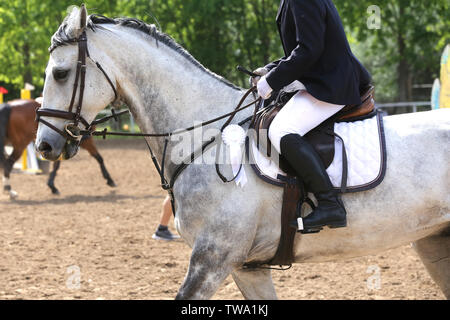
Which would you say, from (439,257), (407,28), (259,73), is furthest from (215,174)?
(407,28)

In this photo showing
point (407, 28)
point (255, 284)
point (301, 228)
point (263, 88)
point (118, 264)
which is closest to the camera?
point (301, 228)

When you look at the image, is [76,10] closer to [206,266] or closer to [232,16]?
[206,266]

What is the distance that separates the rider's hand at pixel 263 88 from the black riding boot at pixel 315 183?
281 millimetres

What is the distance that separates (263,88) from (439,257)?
1.69 metres

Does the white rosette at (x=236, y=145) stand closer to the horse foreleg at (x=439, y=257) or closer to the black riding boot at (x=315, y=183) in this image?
the black riding boot at (x=315, y=183)

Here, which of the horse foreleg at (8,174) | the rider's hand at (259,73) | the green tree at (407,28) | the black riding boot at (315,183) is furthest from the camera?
the green tree at (407,28)

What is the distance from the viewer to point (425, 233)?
10.8 feet

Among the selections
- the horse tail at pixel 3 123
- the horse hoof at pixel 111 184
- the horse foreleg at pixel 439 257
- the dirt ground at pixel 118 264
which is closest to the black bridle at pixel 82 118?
the horse foreleg at pixel 439 257

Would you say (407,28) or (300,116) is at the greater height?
(407,28)

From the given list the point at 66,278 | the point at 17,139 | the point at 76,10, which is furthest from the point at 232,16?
the point at 76,10

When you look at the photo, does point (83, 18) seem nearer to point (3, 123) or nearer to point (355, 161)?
point (355, 161)

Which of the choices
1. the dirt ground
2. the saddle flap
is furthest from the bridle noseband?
the dirt ground

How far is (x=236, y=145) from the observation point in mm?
3172

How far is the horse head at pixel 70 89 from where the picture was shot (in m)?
3.15
